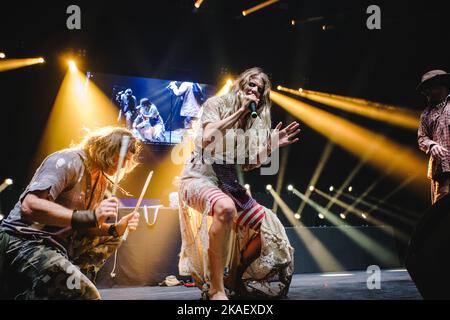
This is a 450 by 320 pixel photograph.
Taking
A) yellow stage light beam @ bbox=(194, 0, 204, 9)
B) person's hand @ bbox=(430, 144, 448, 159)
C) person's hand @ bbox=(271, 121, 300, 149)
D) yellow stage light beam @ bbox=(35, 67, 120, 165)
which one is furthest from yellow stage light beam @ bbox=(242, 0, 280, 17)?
person's hand @ bbox=(271, 121, 300, 149)

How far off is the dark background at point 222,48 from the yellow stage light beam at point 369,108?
0.15m

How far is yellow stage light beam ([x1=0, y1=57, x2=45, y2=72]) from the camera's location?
6.00 meters

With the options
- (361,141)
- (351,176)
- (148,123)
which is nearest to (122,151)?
(148,123)

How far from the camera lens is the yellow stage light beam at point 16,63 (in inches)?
236

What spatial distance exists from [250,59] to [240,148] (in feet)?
16.9

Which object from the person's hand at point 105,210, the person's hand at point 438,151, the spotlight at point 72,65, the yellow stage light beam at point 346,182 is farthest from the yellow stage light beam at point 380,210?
the person's hand at point 105,210

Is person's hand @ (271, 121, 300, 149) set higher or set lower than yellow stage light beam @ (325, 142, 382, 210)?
higher

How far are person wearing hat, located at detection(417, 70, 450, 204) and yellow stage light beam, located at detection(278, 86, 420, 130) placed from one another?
12.2 feet

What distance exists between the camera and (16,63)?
609 centimetres

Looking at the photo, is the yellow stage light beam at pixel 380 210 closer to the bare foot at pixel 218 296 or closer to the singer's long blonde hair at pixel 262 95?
the singer's long blonde hair at pixel 262 95

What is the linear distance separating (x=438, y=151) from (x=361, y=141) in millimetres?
5125

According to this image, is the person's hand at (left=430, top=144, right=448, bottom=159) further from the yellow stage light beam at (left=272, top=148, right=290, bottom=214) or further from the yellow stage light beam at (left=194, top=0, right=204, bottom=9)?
the yellow stage light beam at (left=272, top=148, right=290, bottom=214)

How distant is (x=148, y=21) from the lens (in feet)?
21.1
